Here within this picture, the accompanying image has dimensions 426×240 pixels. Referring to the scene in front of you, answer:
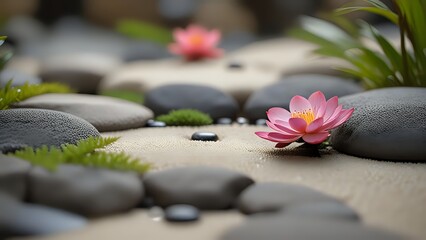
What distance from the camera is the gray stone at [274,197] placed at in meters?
1.39

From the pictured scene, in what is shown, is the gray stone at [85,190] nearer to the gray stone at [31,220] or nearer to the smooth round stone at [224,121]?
the gray stone at [31,220]

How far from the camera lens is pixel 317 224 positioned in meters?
1.27

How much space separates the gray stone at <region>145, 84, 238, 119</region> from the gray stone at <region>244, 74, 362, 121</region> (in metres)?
0.11

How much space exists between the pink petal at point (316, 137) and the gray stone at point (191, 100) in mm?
886

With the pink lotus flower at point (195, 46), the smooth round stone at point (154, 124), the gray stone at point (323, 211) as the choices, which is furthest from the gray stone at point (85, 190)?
the pink lotus flower at point (195, 46)

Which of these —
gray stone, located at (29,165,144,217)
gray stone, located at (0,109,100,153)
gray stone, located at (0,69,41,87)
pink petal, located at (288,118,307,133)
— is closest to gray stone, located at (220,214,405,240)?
gray stone, located at (29,165,144,217)

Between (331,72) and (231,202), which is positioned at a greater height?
(331,72)

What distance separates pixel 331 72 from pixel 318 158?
5.44 ft

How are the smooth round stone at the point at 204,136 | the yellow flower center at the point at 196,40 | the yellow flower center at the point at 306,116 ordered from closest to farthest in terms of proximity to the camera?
the yellow flower center at the point at 306,116
the smooth round stone at the point at 204,136
the yellow flower center at the point at 196,40

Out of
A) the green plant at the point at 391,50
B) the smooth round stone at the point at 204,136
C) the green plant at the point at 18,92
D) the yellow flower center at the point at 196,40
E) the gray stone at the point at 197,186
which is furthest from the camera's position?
the yellow flower center at the point at 196,40

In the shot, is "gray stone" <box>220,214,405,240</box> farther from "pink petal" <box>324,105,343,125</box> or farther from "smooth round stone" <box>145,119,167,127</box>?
"smooth round stone" <box>145,119,167,127</box>

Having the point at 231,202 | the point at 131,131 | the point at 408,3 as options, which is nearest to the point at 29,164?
the point at 231,202

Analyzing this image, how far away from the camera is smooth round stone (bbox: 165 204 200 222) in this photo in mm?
1350

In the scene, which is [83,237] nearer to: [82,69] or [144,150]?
[144,150]
